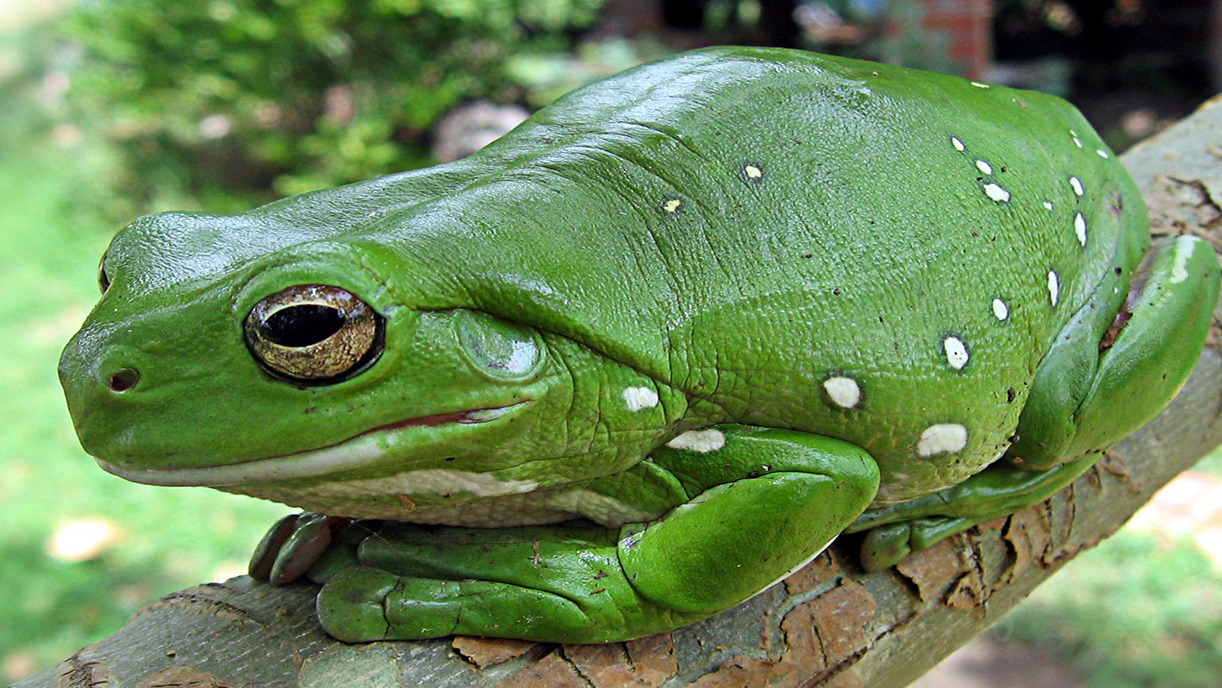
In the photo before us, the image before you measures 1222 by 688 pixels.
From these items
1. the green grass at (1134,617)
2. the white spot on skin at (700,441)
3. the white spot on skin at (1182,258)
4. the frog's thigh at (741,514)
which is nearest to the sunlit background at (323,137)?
the green grass at (1134,617)

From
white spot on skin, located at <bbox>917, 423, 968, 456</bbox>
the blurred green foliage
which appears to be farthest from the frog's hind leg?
the blurred green foliage

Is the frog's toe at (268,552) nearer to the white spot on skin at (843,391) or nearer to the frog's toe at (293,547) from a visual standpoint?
the frog's toe at (293,547)

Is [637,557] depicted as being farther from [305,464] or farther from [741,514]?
[305,464]

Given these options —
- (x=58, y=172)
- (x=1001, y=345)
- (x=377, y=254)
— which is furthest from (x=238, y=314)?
(x=58, y=172)

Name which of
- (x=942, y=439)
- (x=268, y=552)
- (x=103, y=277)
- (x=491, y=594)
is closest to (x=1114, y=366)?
(x=942, y=439)

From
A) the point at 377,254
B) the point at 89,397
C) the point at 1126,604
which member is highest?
the point at 377,254

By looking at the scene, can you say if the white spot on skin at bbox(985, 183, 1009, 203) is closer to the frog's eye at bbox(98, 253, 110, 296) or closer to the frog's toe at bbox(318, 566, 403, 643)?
the frog's toe at bbox(318, 566, 403, 643)

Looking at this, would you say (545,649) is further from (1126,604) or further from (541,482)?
(1126,604)
